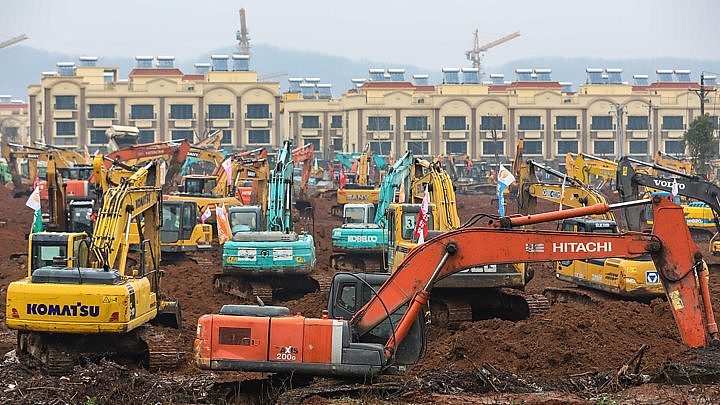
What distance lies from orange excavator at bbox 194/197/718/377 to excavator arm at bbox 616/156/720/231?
7.94 metres

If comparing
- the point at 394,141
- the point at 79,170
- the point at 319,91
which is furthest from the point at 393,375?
the point at 319,91

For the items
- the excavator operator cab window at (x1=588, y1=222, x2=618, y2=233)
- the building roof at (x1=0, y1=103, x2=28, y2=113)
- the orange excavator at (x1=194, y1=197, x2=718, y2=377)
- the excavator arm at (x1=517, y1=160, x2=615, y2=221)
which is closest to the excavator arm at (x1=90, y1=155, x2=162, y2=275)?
the orange excavator at (x1=194, y1=197, x2=718, y2=377)

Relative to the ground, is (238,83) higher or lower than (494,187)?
higher

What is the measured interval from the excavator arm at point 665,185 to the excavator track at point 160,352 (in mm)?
11054

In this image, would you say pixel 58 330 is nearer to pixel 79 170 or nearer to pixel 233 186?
pixel 233 186

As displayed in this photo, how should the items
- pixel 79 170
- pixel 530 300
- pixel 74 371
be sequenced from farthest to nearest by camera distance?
1. pixel 79 170
2. pixel 530 300
3. pixel 74 371

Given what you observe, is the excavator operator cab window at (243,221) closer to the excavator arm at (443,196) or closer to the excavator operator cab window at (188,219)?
the excavator operator cab window at (188,219)

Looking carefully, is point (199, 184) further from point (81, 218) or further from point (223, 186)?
point (81, 218)

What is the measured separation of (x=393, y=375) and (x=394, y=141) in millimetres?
106375

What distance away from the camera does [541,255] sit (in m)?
15.8

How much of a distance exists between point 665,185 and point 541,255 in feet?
42.1

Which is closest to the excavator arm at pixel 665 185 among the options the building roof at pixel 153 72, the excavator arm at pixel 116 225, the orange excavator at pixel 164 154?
the excavator arm at pixel 116 225

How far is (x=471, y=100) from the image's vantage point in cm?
12150

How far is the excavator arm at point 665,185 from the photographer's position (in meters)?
→ 24.7
